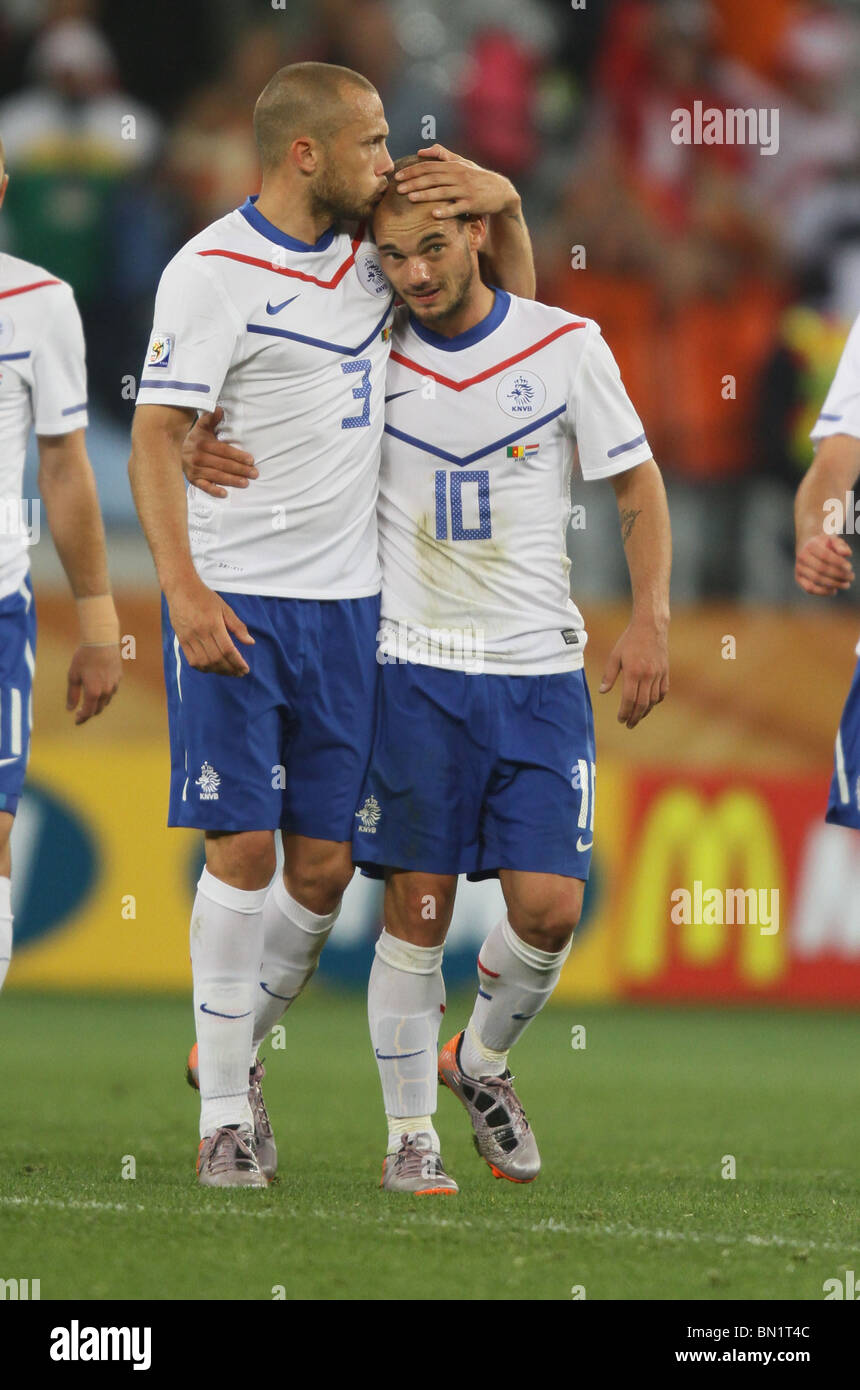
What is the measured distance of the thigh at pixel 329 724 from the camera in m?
4.44

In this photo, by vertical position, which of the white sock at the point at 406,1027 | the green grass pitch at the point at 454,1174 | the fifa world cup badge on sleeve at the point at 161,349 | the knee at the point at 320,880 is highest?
the fifa world cup badge on sleeve at the point at 161,349

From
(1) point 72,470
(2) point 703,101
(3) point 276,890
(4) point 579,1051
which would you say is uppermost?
(2) point 703,101

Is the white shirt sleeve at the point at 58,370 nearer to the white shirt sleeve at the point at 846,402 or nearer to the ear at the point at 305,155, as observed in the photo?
the ear at the point at 305,155

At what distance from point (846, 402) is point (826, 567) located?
537 mm

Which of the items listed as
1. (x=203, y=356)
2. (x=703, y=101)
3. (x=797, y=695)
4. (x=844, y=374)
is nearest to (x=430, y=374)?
(x=203, y=356)

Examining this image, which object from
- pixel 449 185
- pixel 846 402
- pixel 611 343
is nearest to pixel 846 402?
pixel 846 402

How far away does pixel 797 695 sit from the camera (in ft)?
34.8

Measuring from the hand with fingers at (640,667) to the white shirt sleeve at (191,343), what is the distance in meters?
1.07

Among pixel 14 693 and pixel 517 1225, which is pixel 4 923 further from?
pixel 517 1225

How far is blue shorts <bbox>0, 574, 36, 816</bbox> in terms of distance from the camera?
4.67 m

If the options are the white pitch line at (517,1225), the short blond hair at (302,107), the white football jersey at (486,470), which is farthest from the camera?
the white football jersey at (486,470)

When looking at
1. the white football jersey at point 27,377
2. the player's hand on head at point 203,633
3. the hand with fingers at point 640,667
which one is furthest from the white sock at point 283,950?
the white football jersey at point 27,377

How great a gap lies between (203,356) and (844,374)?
57.3 inches
